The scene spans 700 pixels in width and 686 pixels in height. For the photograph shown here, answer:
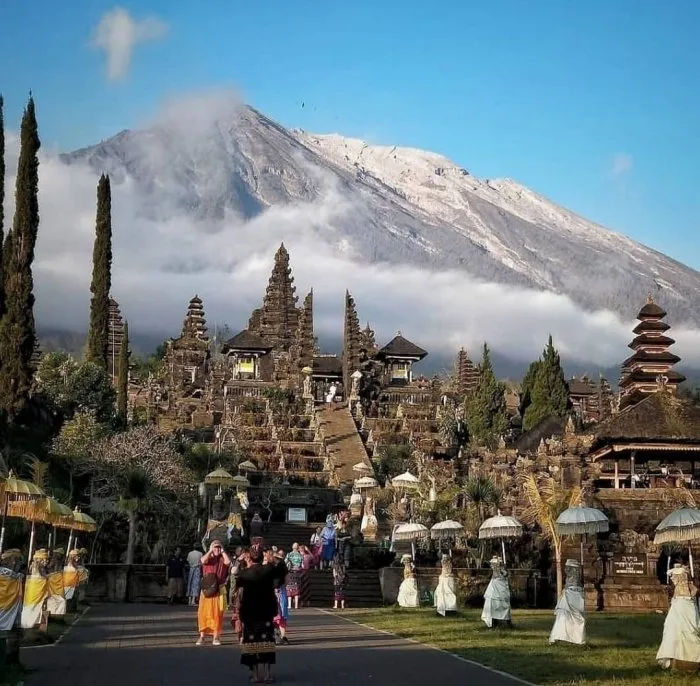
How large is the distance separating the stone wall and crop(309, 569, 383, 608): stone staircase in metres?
0.43

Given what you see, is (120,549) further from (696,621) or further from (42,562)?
(696,621)

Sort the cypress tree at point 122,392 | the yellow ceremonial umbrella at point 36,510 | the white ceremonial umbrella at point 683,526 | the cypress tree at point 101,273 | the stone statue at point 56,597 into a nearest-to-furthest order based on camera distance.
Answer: the yellow ceremonial umbrella at point 36,510 → the stone statue at point 56,597 → the white ceremonial umbrella at point 683,526 → the cypress tree at point 122,392 → the cypress tree at point 101,273

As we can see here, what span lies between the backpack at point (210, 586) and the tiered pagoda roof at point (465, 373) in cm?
8639

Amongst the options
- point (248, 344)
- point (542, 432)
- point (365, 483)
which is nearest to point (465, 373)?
point (248, 344)

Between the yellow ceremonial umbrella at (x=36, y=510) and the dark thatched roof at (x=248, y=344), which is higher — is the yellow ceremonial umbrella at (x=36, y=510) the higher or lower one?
the lower one

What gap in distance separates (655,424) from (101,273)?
114ft

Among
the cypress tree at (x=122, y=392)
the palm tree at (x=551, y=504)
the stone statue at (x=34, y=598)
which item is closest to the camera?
the stone statue at (x=34, y=598)

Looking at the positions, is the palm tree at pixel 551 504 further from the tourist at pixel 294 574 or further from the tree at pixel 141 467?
the tree at pixel 141 467

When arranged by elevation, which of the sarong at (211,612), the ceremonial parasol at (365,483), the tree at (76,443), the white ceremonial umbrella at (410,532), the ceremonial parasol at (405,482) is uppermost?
the tree at (76,443)

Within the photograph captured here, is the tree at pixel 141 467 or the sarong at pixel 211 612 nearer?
the sarong at pixel 211 612

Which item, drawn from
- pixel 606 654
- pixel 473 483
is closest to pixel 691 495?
pixel 473 483

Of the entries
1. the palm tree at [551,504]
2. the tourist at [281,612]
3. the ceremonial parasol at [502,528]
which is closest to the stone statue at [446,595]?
the ceremonial parasol at [502,528]

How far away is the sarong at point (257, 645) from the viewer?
14.5 metres

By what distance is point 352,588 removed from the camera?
32.7 metres
